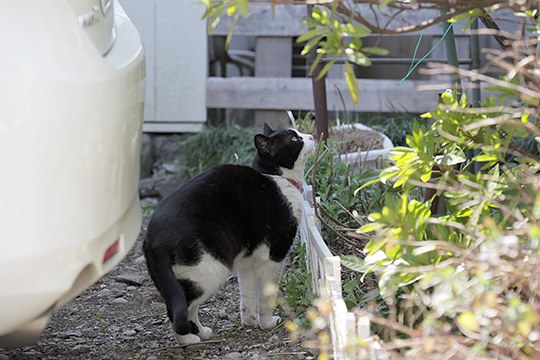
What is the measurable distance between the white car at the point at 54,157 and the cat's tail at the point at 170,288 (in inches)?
28.5

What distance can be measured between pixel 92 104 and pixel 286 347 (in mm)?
1622

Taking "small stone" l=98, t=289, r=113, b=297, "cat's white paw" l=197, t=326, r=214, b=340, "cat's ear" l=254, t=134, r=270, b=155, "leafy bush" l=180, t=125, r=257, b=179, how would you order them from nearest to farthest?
"cat's white paw" l=197, t=326, r=214, b=340 → "cat's ear" l=254, t=134, r=270, b=155 → "small stone" l=98, t=289, r=113, b=297 → "leafy bush" l=180, t=125, r=257, b=179

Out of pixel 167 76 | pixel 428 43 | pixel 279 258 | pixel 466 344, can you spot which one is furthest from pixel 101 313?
pixel 428 43

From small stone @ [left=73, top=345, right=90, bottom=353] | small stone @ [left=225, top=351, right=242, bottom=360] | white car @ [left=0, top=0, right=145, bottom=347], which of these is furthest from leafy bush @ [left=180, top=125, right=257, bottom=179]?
white car @ [left=0, top=0, right=145, bottom=347]

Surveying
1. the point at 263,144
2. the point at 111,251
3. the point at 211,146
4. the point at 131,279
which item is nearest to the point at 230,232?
the point at 263,144

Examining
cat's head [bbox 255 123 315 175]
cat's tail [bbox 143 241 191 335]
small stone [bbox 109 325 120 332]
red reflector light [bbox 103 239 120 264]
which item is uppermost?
red reflector light [bbox 103 239 120 264]

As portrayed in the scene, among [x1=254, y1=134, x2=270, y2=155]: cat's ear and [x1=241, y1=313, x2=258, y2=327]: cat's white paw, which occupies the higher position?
[x1=254, y1=134, x2=270, y2=155]: cat's ear

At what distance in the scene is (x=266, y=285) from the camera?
14.1 ft

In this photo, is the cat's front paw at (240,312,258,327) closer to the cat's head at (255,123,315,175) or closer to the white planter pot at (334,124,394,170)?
the cat's head at (255,123,315,175)

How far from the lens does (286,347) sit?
3.86 m

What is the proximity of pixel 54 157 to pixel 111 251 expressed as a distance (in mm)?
473

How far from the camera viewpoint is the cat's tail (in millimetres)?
3598

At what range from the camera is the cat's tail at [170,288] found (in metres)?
3.60

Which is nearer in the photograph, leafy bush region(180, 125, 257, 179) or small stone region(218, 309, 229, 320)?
small stone region(218, 309, 229, 320)
